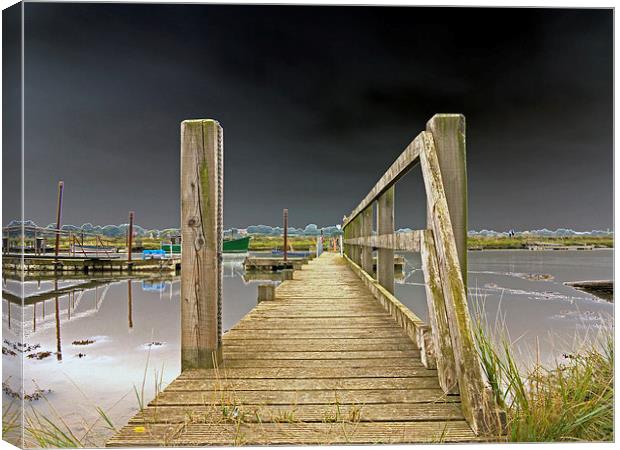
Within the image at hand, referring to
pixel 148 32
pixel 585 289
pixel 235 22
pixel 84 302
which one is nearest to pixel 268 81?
pixel 148 32

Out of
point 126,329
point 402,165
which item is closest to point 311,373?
point 402,165

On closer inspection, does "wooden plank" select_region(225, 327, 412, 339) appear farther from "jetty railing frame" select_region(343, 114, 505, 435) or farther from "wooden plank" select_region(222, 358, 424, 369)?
"wooden plank" select_region(222, 358, 424, 369)

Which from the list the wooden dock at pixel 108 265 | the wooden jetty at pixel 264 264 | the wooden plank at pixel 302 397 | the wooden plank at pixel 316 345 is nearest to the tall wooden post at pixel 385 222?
the wooden plank at pixel 316 345

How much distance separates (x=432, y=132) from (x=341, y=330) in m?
1.34

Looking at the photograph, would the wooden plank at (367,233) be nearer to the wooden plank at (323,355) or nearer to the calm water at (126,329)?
the calm water at (126,329)

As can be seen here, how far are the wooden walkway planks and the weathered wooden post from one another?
12 cm

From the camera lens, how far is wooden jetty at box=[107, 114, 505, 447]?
4.28 ft

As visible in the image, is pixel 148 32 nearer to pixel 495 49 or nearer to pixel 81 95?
pixel 81 95

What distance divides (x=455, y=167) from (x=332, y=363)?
3.13ft

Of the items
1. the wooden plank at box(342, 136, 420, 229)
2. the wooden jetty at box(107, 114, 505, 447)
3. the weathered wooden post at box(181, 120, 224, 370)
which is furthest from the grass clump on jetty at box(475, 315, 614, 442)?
the weathered wooden post at box(181, 120, 224, 370)

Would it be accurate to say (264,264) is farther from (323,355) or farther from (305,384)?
(305,384)

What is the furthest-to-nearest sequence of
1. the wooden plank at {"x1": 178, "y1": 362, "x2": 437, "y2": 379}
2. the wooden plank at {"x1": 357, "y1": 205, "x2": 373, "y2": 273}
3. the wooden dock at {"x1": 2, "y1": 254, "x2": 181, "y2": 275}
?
the wooden dock at {"x1": 2, "y1": 254, "x2": 181, "y2": 275} < the wooden plank at {"x1": 357, "y1": 205, "x2": 373, "y2": 273} < the wooden plank at {"x1": 178, "y1": 362, "x2": 437, "y2": 379}

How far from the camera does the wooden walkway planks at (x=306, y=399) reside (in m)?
1.29

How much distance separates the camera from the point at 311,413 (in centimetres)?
140
